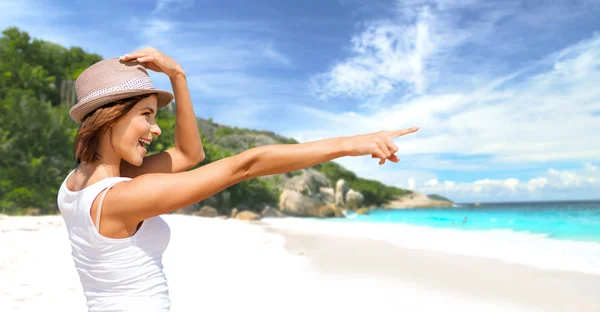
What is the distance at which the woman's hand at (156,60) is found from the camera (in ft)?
5.39

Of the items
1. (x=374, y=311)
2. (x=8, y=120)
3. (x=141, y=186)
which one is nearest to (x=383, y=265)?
(x=374, y=311)

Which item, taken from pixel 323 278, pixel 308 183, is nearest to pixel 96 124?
pixel 323 278

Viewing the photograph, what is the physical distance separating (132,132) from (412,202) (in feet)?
269

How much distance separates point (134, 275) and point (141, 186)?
35 cm

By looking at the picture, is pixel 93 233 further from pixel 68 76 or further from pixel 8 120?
pixel 68 76

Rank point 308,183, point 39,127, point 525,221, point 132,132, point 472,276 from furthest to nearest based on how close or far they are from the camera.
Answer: point 308,183 < point 525,221 < point 39,127 < point 472,276 < point 132,132

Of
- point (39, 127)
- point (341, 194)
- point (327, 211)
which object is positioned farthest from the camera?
point (341, 194)

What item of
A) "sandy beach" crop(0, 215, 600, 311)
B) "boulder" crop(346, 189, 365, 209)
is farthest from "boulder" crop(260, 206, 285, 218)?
"sandy beach" crop(0, 215, 600, 311)

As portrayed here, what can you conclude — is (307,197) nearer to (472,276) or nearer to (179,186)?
(472,276)

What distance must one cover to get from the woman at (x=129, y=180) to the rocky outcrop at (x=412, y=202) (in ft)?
246

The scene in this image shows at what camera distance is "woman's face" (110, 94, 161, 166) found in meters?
1.52

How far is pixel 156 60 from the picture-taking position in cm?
173

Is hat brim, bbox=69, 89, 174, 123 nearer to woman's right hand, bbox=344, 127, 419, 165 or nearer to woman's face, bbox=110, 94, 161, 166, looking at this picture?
woman's face, bbox=110, 94, 161, 166

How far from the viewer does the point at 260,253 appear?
986 cm
